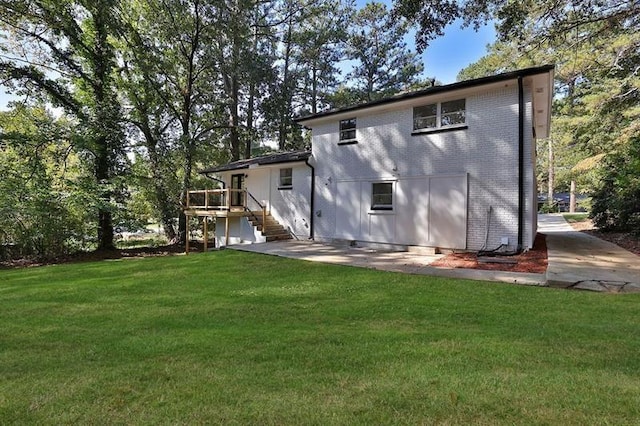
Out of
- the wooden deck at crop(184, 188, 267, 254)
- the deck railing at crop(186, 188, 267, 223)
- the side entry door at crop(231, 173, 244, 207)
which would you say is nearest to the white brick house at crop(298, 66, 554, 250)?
the wooden deck at crop(184, 188, 267, 254)

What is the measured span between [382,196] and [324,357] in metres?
9.85

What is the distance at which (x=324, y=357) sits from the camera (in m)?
3.47

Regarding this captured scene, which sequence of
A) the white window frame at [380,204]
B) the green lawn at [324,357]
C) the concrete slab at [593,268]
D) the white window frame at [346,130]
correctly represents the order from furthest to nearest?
the white window frame at [346,130] < the white window frame at [380,204] < the concrete slab at [593,268] < the green lawn at [324,357]

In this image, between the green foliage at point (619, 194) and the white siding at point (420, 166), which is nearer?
the white siding at point (420, 166)

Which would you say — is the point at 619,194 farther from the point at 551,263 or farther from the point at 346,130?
the point at 346,130

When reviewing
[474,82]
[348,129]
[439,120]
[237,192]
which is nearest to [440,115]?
[439,120]

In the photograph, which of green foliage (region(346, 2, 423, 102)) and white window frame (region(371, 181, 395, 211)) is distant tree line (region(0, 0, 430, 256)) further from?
white window frame (region(371, 181, 395, 211))

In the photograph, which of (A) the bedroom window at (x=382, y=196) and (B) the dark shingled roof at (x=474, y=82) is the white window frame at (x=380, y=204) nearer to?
(A) the bedroom window at (x=382, y=196)

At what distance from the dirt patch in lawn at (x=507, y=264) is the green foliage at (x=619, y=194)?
5.37 metres

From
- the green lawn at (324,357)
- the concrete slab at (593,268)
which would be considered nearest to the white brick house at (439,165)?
the concrete slab at (593,268)

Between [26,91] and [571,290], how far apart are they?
23.8 metres

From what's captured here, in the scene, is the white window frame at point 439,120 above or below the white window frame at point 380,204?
above

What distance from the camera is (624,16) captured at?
38.6 feet

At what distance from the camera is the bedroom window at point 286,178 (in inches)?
648
